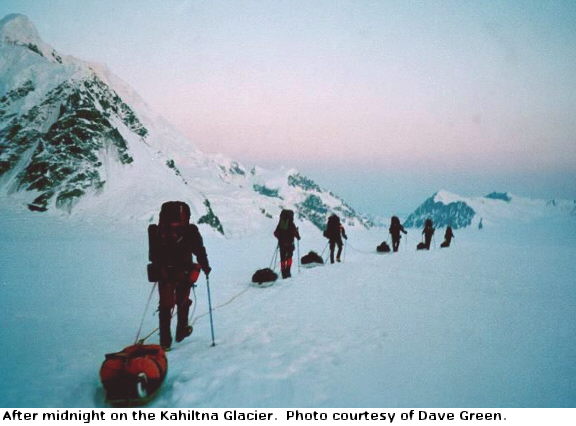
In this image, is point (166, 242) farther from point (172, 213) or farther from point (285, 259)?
point (285, 259)

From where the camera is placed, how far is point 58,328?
20.9 feet

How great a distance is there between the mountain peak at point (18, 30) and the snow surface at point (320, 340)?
7510 centimetres

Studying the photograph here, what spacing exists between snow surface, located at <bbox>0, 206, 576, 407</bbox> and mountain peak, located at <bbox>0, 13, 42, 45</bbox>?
246 feet

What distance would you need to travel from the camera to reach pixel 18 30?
63.0 meters

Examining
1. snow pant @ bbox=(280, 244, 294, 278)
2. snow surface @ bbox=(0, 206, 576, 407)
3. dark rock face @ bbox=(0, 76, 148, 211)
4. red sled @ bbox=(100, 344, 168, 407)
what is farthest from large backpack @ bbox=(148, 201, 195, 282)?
dark rock face @ bbox=(0, 76, 148, 211)

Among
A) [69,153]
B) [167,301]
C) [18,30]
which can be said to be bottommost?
[167,301]

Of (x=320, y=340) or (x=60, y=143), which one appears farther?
(x=60, y=143)

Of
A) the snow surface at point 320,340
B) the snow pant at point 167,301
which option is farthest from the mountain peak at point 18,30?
the snow pant at point 167,301

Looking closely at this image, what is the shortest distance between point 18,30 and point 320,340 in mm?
89903

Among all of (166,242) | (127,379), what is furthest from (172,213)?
(127,379)

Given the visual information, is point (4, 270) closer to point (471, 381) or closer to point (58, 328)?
point (58, 328)

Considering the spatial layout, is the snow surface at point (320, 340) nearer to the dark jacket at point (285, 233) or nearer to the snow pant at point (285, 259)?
the snow pant at point (285, 259)
